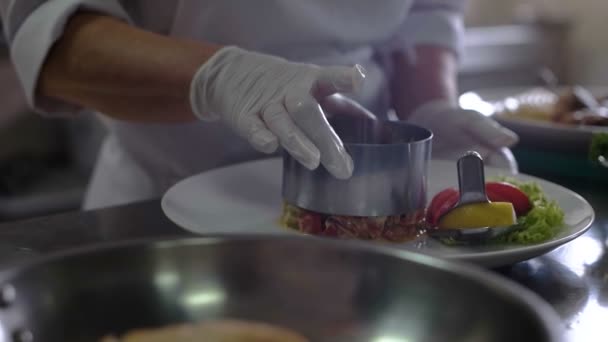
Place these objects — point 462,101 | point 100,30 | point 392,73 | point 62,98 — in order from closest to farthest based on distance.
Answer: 1. point 100,30
2. point 62,98
3. point 392,73
4. point 462,101

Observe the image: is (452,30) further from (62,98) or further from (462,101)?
(62,98)

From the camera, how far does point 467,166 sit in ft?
2.77

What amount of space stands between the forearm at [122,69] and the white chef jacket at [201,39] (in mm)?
22

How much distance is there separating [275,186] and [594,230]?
0.36 m

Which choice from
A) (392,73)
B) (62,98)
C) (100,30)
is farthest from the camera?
(392,73)

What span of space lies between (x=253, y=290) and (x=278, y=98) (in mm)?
339

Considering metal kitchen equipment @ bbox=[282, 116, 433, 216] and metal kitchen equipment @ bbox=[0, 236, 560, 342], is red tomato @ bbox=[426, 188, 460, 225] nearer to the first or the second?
metal kitchen equipment @ bbox=[282, 116, 433, 216]

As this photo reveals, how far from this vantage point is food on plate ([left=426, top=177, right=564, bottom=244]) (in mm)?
829

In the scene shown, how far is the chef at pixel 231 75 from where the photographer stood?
85cm

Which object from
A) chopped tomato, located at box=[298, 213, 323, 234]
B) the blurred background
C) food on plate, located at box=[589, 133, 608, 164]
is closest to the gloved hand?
food on plate, located at box=[589, 133, 608, 164]

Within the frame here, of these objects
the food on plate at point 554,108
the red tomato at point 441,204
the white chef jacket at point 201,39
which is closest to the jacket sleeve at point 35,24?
the white chef jacket at point 201,39

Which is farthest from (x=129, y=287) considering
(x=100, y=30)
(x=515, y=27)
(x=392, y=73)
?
(x=515, y=27)

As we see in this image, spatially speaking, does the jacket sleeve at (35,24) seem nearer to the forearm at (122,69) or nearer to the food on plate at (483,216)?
the forearm at (122,69)

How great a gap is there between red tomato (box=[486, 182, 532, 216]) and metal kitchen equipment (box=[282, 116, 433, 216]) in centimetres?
8
